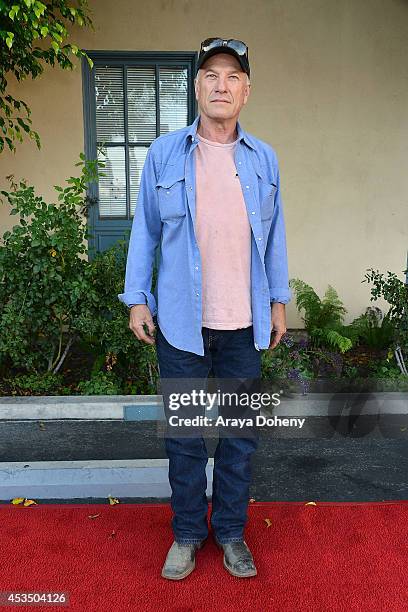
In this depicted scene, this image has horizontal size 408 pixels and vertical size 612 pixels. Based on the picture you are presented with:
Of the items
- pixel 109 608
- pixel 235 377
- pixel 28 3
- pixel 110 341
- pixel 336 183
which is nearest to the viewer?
pixel 109 608

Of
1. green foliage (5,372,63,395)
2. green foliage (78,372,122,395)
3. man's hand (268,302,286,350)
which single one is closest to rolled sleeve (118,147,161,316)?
man's hand (268,302,286,350)

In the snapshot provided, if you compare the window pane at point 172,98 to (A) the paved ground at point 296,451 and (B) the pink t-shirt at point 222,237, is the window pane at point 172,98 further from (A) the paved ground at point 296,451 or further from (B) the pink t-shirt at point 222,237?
(B) the pink t-shirt at point 222,237

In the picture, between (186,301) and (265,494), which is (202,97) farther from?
(265,494)

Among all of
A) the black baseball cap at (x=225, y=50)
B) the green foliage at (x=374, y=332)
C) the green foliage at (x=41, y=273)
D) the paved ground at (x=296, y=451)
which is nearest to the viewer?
the black baseball cap at (x=225, y=50)

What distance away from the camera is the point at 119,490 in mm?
3104

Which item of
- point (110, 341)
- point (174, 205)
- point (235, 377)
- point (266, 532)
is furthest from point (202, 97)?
point (110, 341)

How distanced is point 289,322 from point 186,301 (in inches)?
140

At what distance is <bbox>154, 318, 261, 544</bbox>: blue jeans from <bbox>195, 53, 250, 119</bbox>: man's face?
2.92ft

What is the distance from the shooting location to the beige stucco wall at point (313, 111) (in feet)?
16.4

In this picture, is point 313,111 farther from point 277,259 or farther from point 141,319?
point 141,319

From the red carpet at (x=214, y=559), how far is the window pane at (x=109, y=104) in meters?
3.71

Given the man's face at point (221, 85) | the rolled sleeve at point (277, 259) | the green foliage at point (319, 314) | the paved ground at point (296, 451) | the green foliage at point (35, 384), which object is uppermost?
the man's face at point (221, 85)

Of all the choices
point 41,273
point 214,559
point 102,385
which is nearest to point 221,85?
point 214,559

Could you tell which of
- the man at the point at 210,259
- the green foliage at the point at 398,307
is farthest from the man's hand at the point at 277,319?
the green foliage at the point at 398,307
